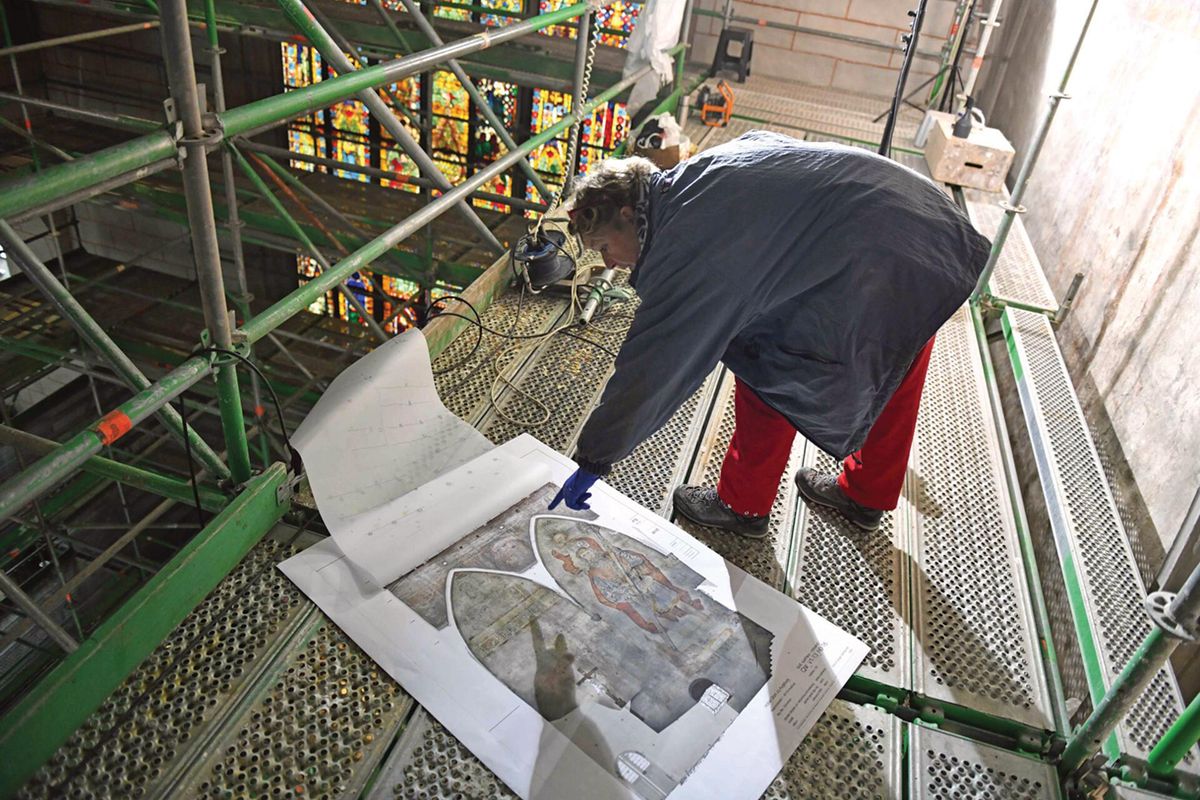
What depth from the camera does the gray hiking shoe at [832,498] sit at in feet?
6.63

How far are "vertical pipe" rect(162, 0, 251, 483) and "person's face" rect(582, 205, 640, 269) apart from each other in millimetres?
773

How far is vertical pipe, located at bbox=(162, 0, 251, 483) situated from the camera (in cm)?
118

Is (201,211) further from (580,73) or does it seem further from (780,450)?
(580,73)

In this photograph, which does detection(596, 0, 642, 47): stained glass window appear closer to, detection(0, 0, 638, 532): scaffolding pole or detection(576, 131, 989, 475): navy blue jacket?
detection(0, 0, 638, 532): scaffolding pole

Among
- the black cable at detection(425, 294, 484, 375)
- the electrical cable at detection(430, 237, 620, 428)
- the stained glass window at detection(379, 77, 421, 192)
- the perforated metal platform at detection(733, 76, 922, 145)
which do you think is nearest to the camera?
the electrical cable at detection(430, 237, 620, 428)

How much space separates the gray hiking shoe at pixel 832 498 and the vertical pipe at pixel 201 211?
1417 mm

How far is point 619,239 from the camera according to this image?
5.61ft

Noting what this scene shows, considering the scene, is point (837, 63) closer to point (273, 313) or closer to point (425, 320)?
point (425, 320)

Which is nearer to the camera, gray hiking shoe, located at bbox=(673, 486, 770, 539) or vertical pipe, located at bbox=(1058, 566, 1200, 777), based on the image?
vertical pipe, located at bbox=(1058, 566, 1200, 777)

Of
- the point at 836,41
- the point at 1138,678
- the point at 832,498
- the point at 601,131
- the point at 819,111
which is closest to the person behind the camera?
the point at 1138,678

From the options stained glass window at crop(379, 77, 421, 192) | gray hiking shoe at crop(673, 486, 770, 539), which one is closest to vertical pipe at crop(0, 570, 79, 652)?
gray hiking shoe at crop(673, 486, 770, 539)

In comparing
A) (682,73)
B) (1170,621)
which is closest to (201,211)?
(1170,621)

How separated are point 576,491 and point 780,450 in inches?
20.9

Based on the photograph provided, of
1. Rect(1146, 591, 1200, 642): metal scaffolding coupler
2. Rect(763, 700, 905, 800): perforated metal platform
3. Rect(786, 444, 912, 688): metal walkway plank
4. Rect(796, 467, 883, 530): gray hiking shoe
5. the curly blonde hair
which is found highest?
the curly blonde hair
